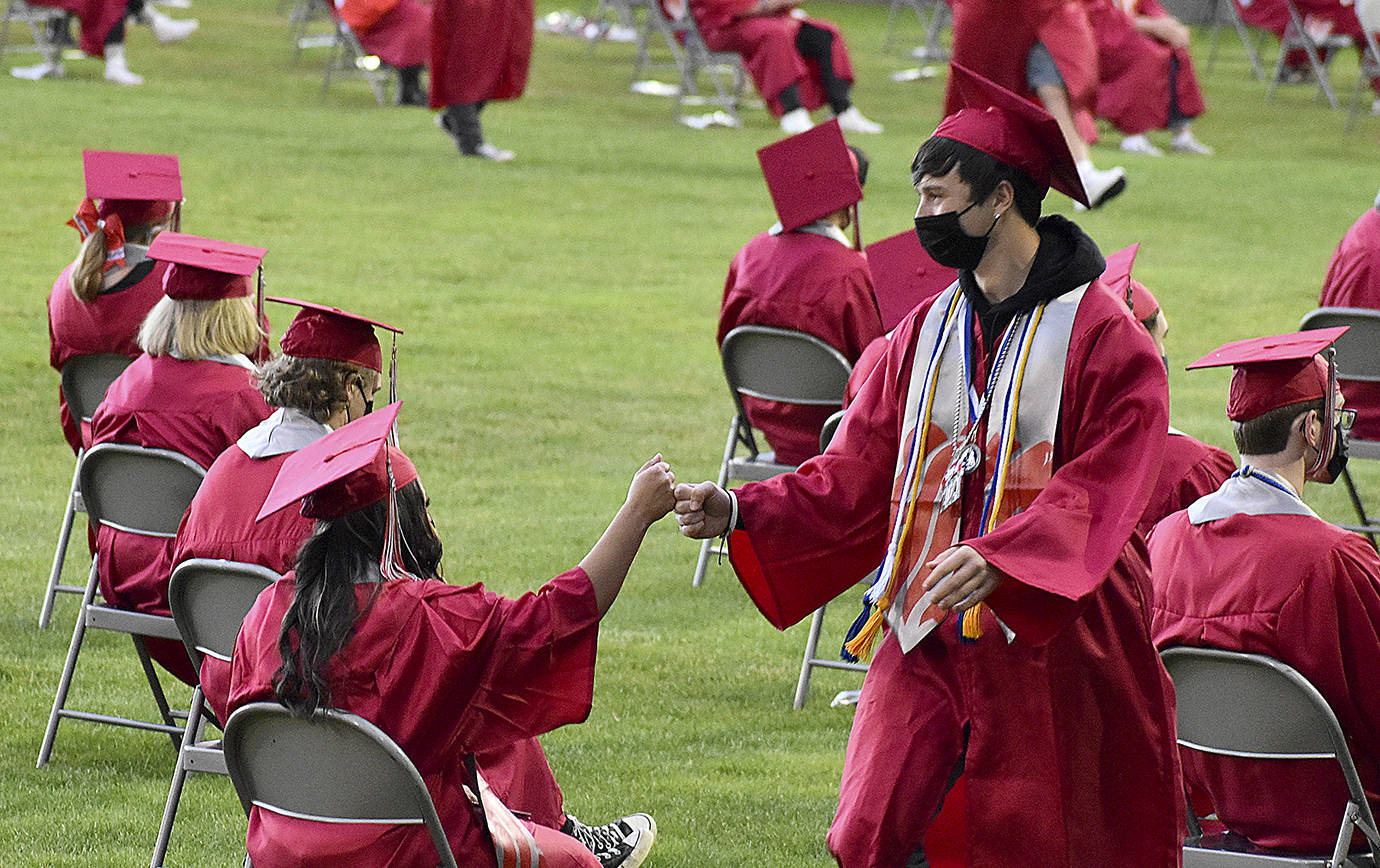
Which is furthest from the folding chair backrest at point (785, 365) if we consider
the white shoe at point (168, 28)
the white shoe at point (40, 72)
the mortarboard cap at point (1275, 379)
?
the white shoe at point (168, 28)

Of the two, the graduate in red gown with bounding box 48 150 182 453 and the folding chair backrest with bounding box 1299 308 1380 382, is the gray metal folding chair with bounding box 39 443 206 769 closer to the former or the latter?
the graduate in red gown with bounding box 48 150 182 453

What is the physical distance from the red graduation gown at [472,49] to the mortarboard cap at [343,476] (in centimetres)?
1019

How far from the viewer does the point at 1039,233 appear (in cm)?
301

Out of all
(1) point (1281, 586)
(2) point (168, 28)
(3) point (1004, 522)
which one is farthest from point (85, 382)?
(2) point (168, 28)

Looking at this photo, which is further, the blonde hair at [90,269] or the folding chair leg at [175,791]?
the blonde hair at [90,269]

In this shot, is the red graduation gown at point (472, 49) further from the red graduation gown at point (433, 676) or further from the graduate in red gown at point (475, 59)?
the red graduation gown at point (433, 676)

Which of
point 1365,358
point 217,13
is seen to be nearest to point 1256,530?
point 1365,358

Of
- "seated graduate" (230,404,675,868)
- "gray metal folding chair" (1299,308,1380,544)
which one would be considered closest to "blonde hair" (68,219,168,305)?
"seated graduate" (230,404,675,868)

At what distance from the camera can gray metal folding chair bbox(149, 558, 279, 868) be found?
3.40 metres

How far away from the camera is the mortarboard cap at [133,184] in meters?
5.27

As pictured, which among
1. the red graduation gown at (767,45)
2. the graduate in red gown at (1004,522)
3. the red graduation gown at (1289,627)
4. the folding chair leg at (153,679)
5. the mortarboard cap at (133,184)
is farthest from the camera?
the red graduation gown at (767,45)

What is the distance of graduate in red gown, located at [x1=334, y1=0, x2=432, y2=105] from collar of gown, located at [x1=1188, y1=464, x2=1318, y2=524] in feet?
37.9

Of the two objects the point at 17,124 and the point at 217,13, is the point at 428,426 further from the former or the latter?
the point at 217,13

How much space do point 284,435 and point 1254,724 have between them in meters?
1.86
